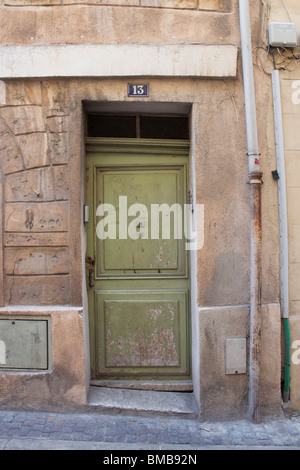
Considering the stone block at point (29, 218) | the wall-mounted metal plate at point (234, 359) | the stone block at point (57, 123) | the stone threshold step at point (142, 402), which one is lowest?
the stone threshold step at point (142, 402)

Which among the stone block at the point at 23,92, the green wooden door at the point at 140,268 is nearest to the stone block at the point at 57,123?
the stone block at the point at 23,92

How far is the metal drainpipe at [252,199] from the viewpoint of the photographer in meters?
3.41

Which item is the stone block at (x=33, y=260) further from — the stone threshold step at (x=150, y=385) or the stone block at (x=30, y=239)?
the stone threshold step at (x=150, y=385)

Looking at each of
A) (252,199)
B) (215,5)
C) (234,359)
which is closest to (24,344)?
(234,359)

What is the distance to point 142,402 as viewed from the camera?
358 cm

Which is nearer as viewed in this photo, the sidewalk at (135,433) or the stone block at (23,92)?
the sidewalk at (135,433)

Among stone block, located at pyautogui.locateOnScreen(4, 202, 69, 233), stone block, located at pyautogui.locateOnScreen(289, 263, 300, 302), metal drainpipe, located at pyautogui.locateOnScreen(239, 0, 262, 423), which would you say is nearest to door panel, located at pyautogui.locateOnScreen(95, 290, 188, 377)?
metal drainpipe, located at pyautogui.locateOnScreen(239, 0, 262, 423)

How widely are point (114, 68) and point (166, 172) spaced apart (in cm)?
116

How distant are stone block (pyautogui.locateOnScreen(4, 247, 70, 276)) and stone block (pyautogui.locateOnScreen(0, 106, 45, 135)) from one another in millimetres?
1198

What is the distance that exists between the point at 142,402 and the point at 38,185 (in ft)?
7.98

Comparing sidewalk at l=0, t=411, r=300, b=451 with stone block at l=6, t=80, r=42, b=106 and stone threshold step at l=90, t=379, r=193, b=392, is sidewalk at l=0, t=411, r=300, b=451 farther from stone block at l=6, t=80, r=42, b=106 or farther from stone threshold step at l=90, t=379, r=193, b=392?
stone block at l=6, t=80, r=42, b=106

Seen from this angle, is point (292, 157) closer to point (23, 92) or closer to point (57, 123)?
point (57, 123)

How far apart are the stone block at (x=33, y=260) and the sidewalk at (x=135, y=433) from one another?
1.38 metres

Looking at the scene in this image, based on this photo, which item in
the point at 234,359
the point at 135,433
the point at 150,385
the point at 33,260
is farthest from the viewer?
the point at 150,385
